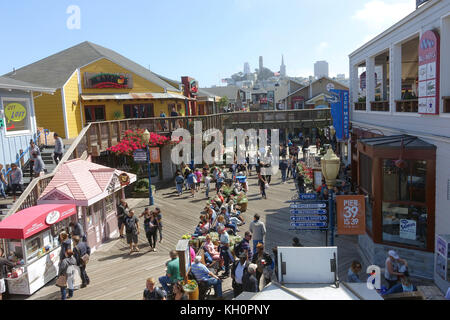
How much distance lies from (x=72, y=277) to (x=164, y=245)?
422 centimetres

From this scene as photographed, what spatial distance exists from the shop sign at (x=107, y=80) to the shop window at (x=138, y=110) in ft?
5.02

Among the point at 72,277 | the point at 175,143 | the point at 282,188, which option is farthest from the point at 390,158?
the point at 175,143

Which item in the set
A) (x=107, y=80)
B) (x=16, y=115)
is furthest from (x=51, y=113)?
(x=16, y=115)

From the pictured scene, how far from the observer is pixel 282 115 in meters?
38.8

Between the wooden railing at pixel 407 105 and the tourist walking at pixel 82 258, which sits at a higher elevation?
the wooden railing at pixel 407 105

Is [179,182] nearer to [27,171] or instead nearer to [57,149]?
[57,149]

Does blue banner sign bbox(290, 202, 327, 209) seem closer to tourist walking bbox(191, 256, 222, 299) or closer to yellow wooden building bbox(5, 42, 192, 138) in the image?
tourist walking bbox(191, 256, 222, 299)

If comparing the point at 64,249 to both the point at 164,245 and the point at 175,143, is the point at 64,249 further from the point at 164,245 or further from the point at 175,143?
the point at 175,143

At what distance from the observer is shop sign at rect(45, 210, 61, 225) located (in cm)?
1070

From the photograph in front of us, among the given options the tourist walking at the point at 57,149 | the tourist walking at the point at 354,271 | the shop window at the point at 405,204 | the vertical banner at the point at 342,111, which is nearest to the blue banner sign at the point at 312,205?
the tourist walking at the point at 354,271

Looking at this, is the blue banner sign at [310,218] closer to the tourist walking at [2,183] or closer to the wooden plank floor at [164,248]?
the wooden plank floor at [164,248]

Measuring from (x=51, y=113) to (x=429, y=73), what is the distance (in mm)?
22036

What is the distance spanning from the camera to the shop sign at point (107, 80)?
25.8 metres

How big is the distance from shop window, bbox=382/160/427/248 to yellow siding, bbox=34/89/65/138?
67.9 feet
